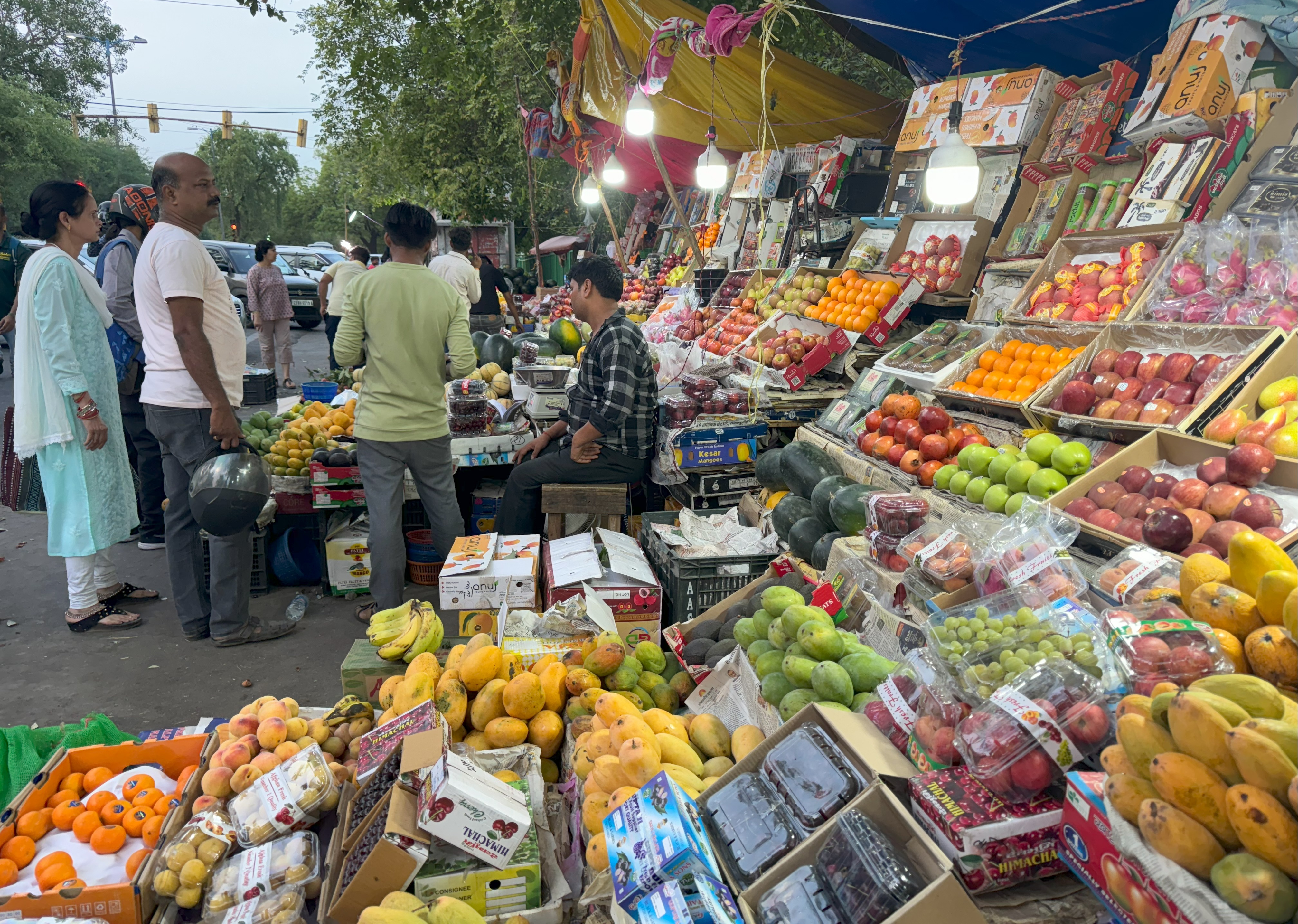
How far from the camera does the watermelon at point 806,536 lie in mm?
3500

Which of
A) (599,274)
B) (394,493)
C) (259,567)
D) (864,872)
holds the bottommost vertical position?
(259,567)

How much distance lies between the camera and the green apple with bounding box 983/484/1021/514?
115 inches

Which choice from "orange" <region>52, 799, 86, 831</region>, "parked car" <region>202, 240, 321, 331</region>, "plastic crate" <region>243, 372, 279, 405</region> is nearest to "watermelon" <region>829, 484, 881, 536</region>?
"orange" <region>52, 799, 86, 831</region>

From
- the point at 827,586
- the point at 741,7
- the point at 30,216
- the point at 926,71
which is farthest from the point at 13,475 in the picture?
the point at 741,7

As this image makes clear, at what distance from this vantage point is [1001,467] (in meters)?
3.04

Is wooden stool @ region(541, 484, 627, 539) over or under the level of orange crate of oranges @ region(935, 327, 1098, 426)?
under

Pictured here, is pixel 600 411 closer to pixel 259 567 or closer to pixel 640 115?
pixel 259 567

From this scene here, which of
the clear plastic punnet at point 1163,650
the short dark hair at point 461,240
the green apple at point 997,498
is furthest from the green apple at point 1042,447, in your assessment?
the short dark hair at point 461,240

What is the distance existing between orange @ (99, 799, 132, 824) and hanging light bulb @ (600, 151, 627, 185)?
9.61 m

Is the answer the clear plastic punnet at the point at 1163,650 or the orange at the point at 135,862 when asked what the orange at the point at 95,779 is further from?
the clear plastic punnet at the point at 1163,650

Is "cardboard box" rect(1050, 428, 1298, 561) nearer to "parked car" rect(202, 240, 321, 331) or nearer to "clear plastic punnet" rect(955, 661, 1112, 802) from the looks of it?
"clear plastic punnet" rect(955, 661, 1112, 802)

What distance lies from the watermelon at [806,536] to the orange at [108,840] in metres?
2.66

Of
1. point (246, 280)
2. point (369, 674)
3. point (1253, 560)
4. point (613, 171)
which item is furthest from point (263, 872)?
point (246, 280)

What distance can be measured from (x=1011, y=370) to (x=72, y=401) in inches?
192
